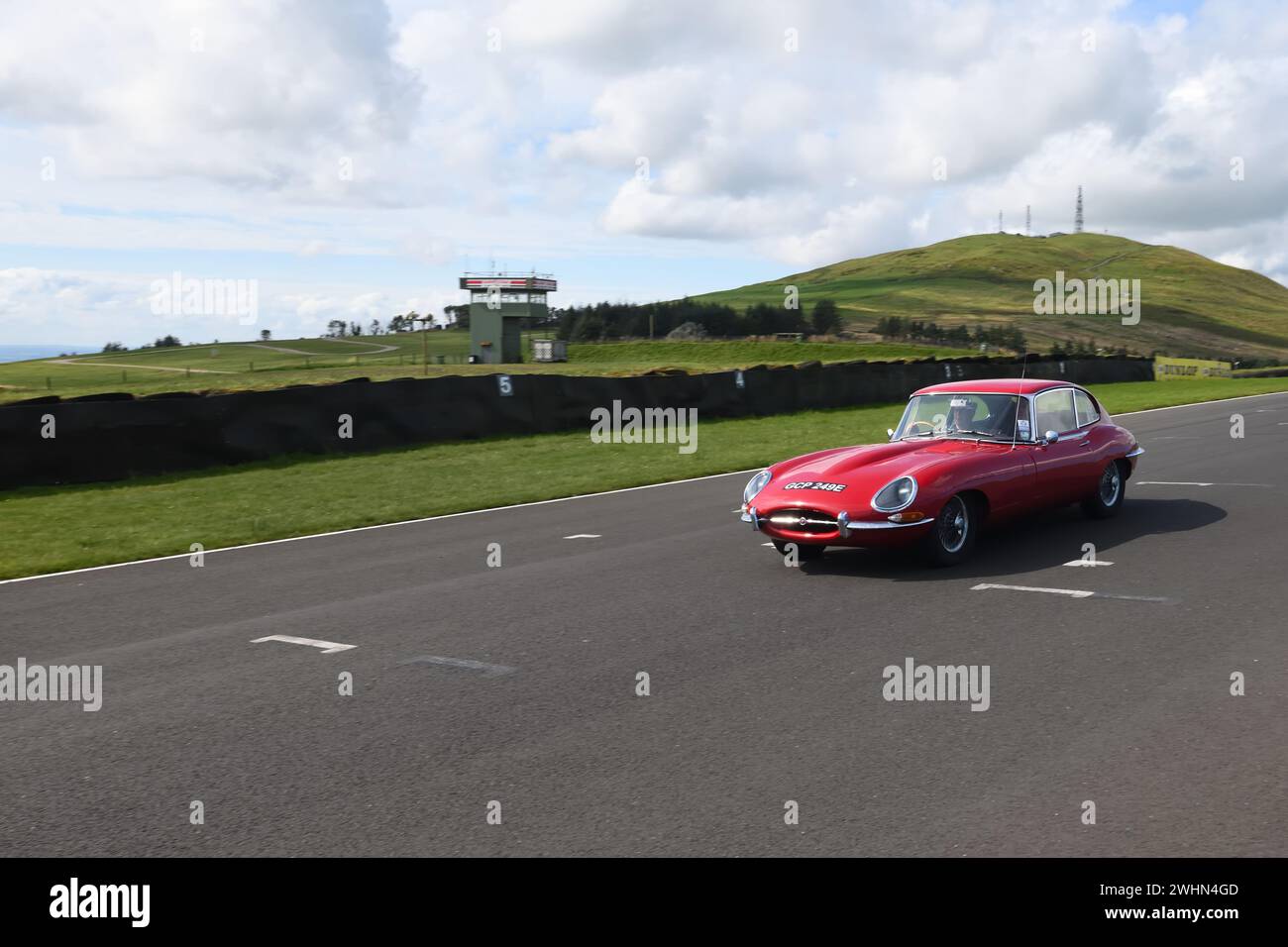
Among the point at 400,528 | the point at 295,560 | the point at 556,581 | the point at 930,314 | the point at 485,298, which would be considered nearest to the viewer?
the point at 556,581

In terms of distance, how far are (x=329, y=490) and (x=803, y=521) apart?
8.94 meters

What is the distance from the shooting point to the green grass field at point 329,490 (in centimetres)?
1276

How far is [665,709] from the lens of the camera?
5832 millimetres

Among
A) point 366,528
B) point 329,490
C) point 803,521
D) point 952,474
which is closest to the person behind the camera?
point 803,521

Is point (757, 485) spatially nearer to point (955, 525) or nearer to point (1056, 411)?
point (955, 525)

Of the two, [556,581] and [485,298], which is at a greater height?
[485,298]

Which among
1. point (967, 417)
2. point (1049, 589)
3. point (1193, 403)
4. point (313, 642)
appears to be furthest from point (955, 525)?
point (1193, 403)

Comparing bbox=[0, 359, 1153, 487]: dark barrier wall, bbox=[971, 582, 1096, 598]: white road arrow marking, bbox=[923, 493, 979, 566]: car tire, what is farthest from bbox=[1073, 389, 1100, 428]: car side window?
bbox=[0, 359, 1153, 487]: dark barrier wall

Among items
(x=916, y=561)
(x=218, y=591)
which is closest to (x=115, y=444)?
(x=218, y=591)

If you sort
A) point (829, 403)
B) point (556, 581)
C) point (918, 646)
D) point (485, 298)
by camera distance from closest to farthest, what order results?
point (918, 646) → point (556, 581) → point (829, 403) → point (485, 298)

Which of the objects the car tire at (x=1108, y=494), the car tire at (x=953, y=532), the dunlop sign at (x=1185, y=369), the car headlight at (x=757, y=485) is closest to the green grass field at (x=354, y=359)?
the dunlop sign at (x=1185, y=369)

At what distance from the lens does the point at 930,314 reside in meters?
121

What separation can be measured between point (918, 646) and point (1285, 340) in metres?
132

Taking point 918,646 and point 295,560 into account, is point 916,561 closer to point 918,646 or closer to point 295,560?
point 918,646
